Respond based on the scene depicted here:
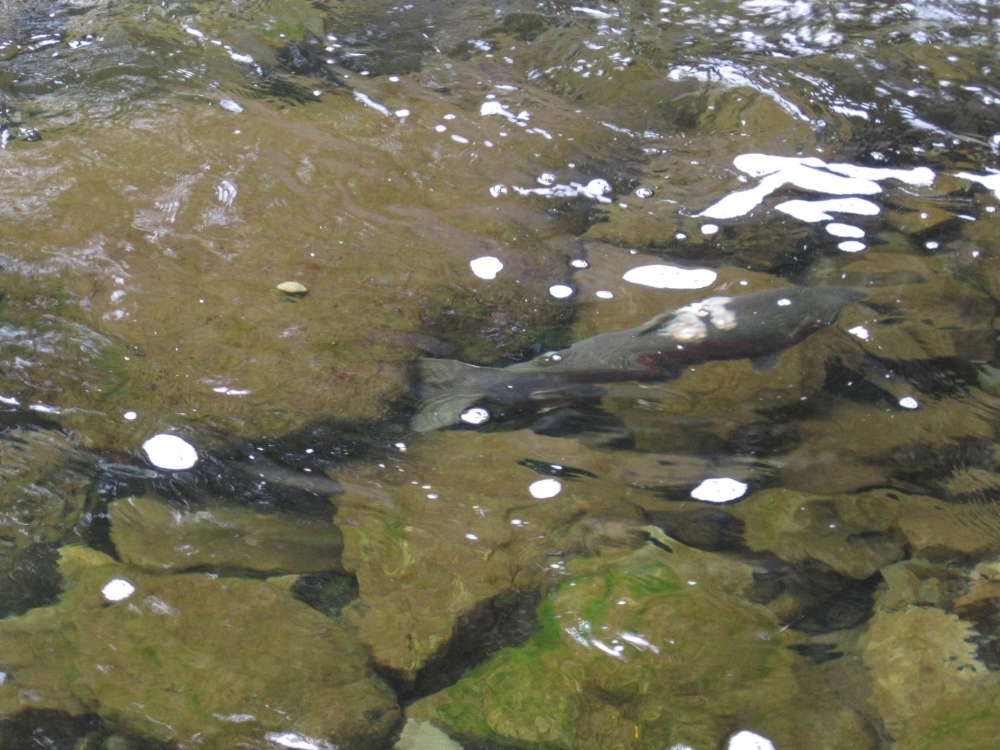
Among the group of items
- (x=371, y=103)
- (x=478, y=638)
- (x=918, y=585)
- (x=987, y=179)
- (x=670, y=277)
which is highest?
(x=371, y=103)

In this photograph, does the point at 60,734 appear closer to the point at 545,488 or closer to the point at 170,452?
the point at 170,452

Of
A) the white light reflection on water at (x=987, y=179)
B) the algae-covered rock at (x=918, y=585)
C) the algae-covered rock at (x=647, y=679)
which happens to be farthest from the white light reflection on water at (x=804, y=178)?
the algae-covered rock at (x=647, y=679)

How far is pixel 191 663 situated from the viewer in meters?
2.28

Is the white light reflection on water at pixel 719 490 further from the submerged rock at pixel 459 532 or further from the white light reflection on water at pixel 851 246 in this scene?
the white light reflection on water at pixel 851 246

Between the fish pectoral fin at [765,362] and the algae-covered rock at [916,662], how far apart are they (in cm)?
107

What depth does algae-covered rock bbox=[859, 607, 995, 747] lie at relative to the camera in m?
2.20

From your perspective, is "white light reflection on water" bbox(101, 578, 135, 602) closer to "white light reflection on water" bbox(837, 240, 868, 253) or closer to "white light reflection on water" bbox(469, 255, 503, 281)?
"white light reflection on water" bbox(469, 255, 503, 281)

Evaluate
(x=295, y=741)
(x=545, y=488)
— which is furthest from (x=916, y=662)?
(x=295, y=741)

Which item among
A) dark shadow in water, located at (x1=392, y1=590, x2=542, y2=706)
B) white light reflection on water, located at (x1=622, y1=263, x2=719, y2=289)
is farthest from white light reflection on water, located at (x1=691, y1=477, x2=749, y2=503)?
white light reflection on water, located at (x1=622, y1=263, x2=719, y2=289)

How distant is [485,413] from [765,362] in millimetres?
1122

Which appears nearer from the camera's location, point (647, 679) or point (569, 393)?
point (647, 679)

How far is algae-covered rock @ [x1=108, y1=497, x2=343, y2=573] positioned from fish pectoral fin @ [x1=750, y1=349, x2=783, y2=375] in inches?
67.5

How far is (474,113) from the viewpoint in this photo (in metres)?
4.75

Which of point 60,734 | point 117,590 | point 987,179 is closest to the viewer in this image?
point 60,734
